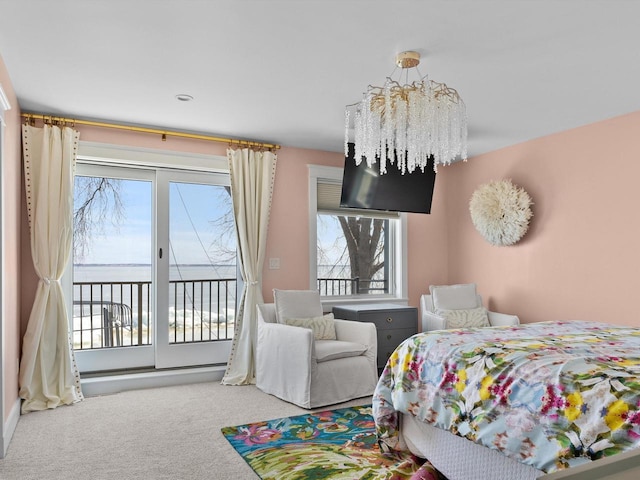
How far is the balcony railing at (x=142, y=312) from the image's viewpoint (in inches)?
184

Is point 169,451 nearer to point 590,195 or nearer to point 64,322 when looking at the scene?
point 64,322

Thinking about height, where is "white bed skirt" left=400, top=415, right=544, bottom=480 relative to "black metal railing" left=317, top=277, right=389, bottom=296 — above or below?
below

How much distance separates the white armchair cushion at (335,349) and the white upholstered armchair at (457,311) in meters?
1.07

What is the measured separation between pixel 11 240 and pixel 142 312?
162cm

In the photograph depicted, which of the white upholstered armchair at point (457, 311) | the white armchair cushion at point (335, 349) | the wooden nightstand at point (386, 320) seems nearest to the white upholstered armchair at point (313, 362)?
the white armchair cushion at point (335, 349)

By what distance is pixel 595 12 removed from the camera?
2.47 m

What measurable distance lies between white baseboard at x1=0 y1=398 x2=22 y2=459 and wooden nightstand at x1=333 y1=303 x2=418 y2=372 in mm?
2781

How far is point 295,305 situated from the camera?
445 centimetres

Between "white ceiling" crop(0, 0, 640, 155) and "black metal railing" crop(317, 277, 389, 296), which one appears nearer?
"white ceiling" crop(0, 0, 640, 155)

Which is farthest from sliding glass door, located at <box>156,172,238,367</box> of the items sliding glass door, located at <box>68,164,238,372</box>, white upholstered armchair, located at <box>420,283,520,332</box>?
white upholstered armchair, located at <box>420,283,520,332</box>

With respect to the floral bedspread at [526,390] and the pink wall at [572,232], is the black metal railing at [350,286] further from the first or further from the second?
the floral bedspread at [526,390]

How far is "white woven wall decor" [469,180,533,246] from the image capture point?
4871 millimetres

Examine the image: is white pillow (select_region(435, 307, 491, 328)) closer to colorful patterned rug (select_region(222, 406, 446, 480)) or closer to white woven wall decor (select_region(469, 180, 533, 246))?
white woven wall decor (select_region(469, 180, 533, 246))

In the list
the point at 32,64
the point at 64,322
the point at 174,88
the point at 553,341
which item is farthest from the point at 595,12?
the point at 64,322
